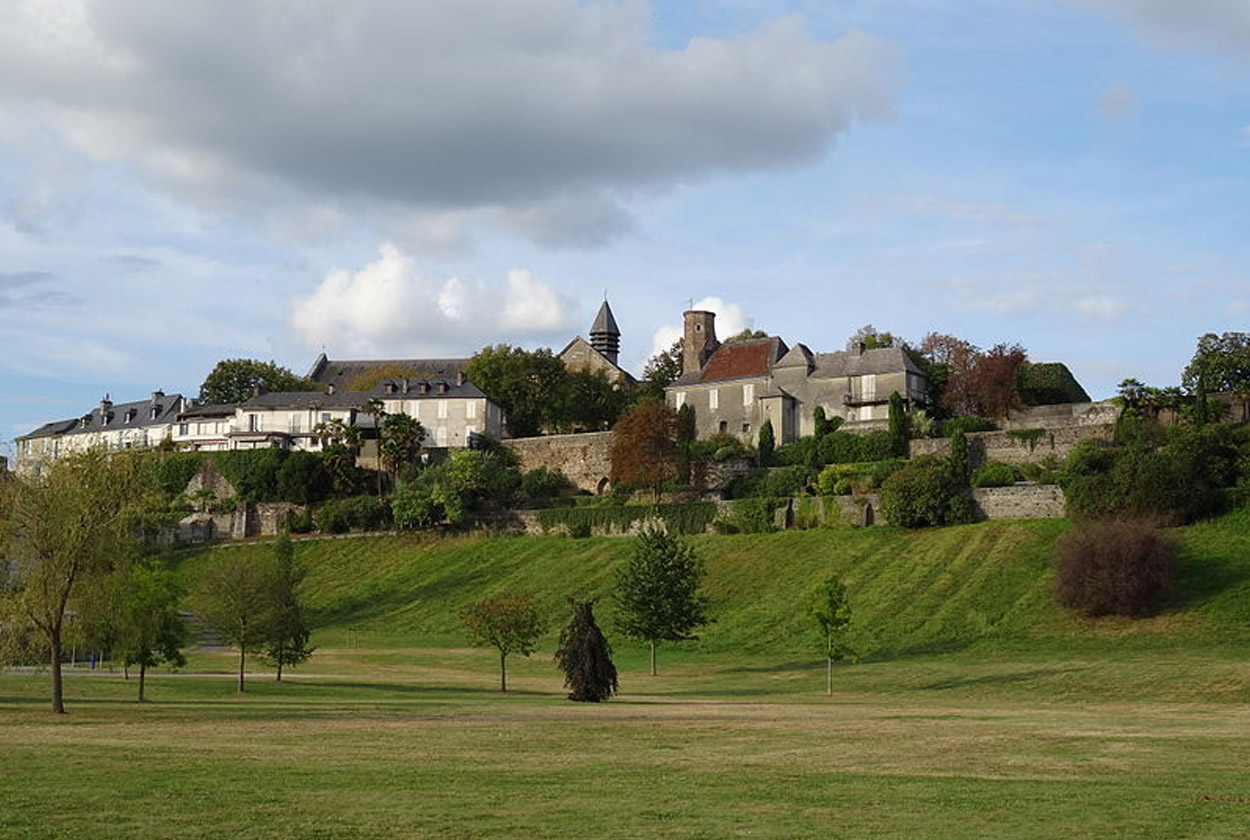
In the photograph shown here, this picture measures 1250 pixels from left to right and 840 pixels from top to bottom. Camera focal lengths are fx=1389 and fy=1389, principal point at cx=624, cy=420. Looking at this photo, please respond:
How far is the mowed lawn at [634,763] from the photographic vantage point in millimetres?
15773

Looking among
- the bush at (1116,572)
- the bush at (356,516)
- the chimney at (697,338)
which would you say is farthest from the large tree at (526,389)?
the bush at (1116,572)

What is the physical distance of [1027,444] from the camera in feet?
247

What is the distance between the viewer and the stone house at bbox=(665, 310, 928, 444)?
86750 mm

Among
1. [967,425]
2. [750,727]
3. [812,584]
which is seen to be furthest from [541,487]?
[750,727]

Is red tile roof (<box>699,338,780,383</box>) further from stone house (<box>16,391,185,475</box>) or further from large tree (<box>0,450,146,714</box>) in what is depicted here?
large tree (<box>0,450,146,714</box>)

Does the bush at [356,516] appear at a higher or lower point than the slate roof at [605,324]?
lower

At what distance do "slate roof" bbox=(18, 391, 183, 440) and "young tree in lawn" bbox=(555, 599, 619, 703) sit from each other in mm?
79557

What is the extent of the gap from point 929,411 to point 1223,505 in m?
27.8

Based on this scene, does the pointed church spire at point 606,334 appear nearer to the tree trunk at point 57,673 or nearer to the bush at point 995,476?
the bush at point 995,476

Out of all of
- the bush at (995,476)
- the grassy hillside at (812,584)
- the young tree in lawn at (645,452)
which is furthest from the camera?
the young tree in lawn at (645,452)

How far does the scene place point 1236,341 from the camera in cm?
8294

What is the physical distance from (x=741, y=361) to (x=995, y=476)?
88.7 ft

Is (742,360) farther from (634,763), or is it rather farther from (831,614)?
(634,763)

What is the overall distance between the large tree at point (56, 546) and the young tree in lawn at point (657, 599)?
23137 mm
